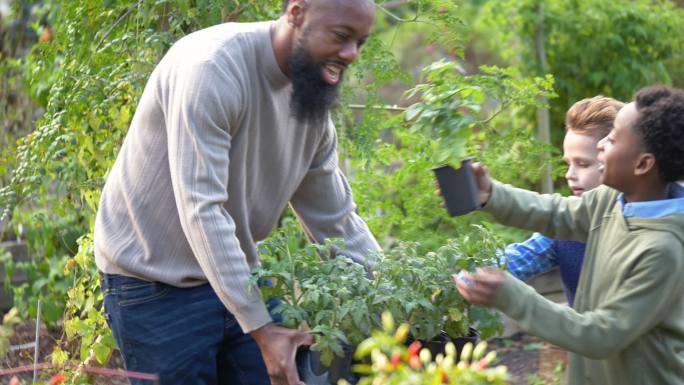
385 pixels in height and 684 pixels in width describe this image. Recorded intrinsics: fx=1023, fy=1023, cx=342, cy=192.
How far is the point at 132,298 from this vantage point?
283cm

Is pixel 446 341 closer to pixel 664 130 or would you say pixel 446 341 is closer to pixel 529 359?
pixel 664 130

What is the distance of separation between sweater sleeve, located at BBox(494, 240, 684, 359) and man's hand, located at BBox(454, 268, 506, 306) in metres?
0.02

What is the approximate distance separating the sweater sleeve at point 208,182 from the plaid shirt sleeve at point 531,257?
93 cm

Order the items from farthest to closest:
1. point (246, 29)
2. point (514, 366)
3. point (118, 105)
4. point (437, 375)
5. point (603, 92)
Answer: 1. point (603, 92)
2. point (514, 366)
3. point (118, 105)
4. point (246, 29)
5. point (437, 375)

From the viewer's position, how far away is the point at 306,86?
8.81 feet

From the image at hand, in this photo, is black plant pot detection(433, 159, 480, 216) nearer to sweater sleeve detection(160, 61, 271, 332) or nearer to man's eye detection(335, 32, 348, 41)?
man's eye detection(335, 32, 348, 41)

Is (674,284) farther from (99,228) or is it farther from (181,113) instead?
(99,228)

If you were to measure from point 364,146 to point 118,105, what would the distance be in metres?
0.99

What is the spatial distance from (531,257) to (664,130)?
760mm

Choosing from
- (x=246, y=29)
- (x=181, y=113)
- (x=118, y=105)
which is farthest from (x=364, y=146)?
(x=181, y=113)

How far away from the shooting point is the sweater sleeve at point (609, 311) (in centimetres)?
243

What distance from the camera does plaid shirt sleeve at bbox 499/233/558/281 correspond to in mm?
3133

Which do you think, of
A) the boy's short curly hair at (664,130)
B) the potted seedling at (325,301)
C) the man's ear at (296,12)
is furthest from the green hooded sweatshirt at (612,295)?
the man's ear at (296,12)

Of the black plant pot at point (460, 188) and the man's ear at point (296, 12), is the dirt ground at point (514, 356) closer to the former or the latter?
the black plant pot at point (460, 188)
